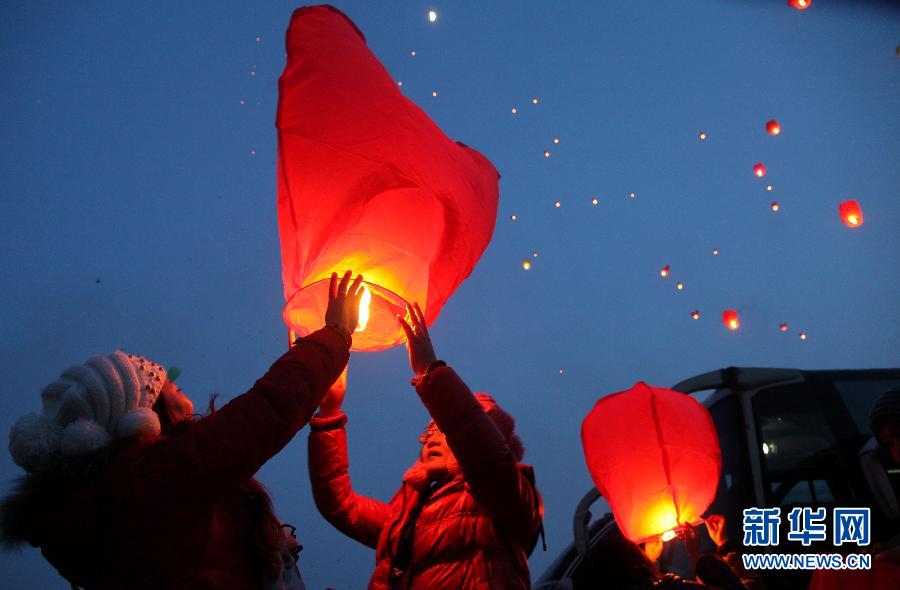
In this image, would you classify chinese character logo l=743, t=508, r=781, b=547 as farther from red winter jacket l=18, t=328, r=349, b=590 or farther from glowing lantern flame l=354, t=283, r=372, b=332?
red winter jacket l=18, t=328, r=349, b=590

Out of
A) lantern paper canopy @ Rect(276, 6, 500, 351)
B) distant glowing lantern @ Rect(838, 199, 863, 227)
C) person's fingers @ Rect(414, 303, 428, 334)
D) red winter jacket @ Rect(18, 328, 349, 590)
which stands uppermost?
distant glowing lantern @ Rect(838, 199, 863, 227)

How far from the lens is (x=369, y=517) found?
8.48 feet

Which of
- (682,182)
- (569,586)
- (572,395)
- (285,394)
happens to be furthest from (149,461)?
(682,182)

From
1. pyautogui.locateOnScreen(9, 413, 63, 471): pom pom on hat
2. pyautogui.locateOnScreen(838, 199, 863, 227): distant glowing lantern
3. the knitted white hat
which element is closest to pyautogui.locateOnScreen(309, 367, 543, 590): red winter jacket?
the knitted white hat

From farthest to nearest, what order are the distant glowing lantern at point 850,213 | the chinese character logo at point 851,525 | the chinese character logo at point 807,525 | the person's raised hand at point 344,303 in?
1. the distant glowing lantern at point 850,213
2. the chinese character logo at point 807,525
3. the chinese character logo at point 851,525
4. the person's raised hand at point 344,303

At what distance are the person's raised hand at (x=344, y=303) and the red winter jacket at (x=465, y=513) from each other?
35cm

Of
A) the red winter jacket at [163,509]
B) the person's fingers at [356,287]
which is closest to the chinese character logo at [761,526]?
the person's fingers at [356,287]

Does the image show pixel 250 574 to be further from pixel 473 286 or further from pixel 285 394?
pixel 473 286

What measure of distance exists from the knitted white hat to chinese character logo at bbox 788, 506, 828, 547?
3574 mm

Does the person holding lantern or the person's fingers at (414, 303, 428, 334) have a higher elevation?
the person's fingers at (414, 303, 428, 334)

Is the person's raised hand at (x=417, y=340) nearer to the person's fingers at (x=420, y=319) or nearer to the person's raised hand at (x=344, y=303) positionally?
the person's fingers at (x=420, y=319)

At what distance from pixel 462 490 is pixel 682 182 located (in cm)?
6963

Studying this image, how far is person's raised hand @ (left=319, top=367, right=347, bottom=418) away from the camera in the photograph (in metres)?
2.40

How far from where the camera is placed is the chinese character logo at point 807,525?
3549 mm
